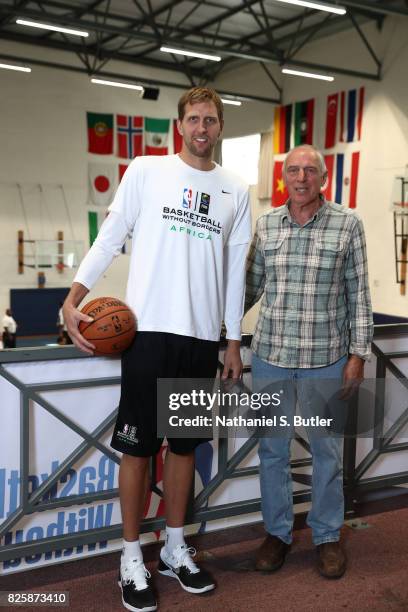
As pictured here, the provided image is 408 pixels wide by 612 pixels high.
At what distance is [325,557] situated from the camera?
2.53m

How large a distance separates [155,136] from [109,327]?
38.1ft

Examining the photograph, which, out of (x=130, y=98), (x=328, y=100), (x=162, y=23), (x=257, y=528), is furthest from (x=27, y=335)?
(x=257, y=528)

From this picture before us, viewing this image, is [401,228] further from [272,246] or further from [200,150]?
[200,150]

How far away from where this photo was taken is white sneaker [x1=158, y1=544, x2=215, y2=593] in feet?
7.76

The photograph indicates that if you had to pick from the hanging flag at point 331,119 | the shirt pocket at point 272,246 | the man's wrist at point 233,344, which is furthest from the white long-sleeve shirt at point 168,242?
the hanging flag at point 331,119

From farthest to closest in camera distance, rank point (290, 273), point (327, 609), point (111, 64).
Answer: point (111, 64)
point (290, 273)
point (327, 609)

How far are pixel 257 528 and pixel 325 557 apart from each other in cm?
48

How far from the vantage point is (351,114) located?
10500 millimetres

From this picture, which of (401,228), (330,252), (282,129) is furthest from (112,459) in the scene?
(282,129)

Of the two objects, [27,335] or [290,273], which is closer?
[290,273]

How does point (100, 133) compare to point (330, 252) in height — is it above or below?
Answer: above

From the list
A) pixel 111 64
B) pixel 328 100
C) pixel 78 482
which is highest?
pixel 111 64

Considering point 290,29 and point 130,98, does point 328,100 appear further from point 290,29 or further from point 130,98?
point 130,98

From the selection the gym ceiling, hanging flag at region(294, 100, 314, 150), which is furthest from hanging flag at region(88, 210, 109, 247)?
hanging flag at region(294, 100, 314, 150)
